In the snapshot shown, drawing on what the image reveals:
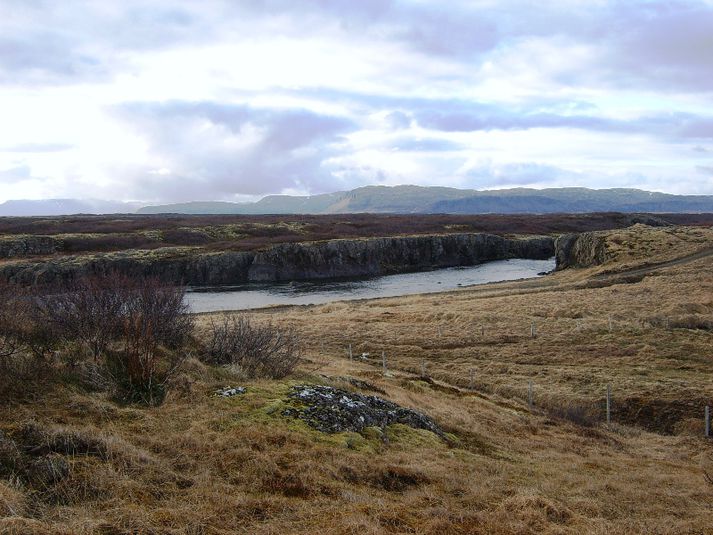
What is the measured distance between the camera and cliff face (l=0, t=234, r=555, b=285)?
227 feet

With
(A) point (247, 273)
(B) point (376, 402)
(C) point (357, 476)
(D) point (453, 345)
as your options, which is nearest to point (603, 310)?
(D) point (453, 345)

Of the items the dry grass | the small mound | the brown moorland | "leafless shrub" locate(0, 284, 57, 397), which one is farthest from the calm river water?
the small mound

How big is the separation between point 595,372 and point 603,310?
13.7 m

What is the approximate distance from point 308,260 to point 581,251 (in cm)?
3991

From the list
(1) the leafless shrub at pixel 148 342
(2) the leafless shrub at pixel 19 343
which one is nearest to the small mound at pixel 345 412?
(1) the leafless shrub at pixel 148 342

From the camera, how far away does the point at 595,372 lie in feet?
84.6

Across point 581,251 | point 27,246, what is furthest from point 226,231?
point 581,251

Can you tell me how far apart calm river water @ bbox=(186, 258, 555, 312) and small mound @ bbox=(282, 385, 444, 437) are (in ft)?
146

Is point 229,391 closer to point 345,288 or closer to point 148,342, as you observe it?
point 148,342

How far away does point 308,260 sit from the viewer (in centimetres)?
8506

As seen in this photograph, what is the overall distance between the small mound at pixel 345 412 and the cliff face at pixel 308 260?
187 feet

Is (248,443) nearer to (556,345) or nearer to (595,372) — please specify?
(595,372)

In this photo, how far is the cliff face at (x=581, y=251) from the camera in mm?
69688

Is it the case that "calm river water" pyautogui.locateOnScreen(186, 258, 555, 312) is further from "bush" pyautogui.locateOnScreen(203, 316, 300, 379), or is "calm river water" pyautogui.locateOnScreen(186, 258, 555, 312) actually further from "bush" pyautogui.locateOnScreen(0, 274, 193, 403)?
"bush" pyautogui.locateOnScreen(0, 274, 193, 403)
